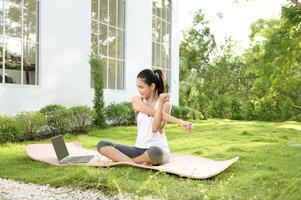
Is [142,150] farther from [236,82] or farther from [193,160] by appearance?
[236,82]

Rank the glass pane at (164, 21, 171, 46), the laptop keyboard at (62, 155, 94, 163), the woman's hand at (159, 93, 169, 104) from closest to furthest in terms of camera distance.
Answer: the woman's hand at (159, 93, 169, 104) < the laptop keyboard at (62, 155, 94, 163) < the glass pane at (164, 21, 171, 46)

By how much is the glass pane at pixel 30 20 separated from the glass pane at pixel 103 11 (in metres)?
2.70

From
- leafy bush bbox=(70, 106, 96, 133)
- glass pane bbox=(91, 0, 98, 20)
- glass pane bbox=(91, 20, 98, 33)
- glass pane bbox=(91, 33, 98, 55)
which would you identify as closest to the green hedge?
leafy bush bbox=(70, 106, 96, 133)

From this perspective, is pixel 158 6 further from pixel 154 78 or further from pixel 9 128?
pixel 154 78

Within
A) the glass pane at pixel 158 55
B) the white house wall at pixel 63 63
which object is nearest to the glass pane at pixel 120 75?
the white house wall at pixel 63 63

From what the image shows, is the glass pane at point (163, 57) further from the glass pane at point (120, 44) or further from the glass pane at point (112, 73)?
the glass pane at point (112, 73)

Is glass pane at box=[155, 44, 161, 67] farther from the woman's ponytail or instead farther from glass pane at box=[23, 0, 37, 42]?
the woman's ponytail

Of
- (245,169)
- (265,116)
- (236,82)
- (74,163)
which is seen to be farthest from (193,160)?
(236,82)

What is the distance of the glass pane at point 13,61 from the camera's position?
25.9 ft

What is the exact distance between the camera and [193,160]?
5254 millimetres

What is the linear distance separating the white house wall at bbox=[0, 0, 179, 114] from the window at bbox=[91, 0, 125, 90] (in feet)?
0.62

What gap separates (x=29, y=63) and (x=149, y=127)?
14.0ft

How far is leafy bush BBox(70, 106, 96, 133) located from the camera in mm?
8797

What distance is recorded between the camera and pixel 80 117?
897 centimetres
